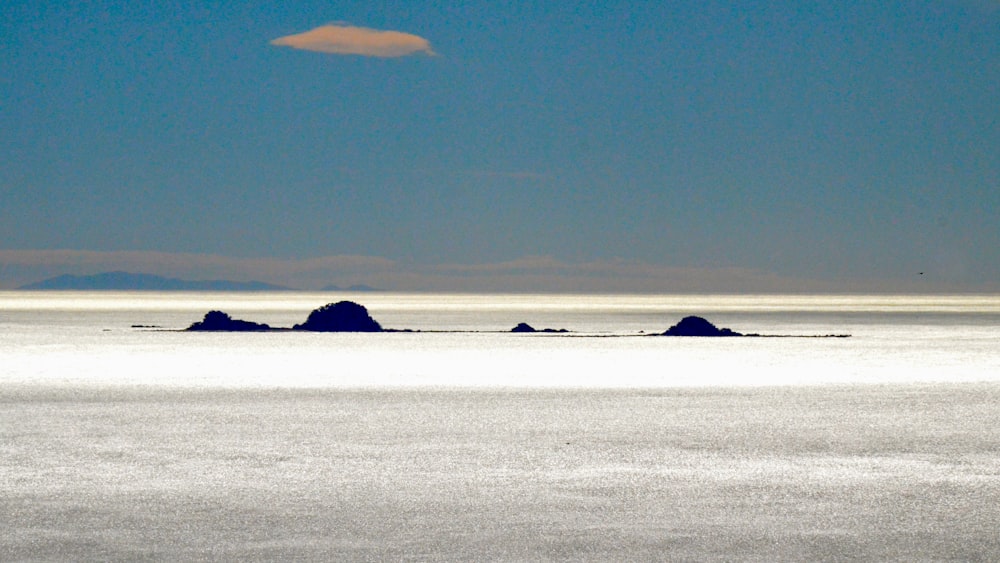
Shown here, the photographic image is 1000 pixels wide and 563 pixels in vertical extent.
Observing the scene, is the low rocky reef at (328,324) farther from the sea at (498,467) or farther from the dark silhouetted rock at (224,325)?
the sea at (498,467)

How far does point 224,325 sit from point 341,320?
7.17 metres

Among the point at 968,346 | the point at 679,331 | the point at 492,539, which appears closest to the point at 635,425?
the point at 492,539

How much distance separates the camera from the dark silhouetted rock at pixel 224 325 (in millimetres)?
74812

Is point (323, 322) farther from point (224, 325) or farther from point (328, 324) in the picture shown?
point (224, 325)

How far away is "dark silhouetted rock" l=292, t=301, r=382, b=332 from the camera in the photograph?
75.8 metres

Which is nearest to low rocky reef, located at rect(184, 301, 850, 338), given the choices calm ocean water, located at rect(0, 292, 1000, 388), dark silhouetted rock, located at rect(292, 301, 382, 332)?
Answer: dark silhouetted rock, located at rect(292, 301, 382, 332)

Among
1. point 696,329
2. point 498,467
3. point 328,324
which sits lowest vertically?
point 498,467

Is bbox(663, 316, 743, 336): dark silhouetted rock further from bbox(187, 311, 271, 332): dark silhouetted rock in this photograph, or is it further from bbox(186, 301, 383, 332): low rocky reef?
bbox(187, 311, 271, 332): dark silhouetted rock

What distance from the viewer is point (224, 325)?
75688 millimetres

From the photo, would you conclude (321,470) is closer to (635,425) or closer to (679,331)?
(635,425)

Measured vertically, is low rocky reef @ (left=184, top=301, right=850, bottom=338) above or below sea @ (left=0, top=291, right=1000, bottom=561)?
above

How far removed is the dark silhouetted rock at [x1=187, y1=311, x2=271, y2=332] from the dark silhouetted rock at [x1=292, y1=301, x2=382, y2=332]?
9.36 feet

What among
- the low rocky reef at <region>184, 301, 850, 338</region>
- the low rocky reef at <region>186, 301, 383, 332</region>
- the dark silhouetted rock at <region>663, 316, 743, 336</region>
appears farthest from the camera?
the low rocky reef at <region>186, 301, 383, 332</region>

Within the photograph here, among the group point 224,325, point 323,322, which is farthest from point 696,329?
point 224,325
